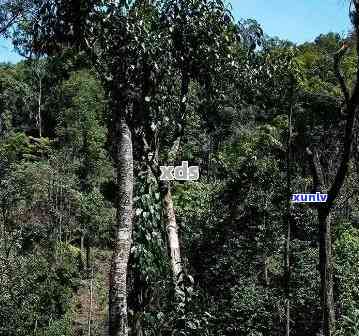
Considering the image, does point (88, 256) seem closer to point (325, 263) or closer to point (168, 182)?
point (168, 182)

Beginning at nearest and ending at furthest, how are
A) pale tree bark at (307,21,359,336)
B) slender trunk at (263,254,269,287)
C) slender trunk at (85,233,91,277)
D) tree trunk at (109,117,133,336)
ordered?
tree trunk at (109,117,133,336)
pale tree bark at (307,21,359,336)
slender trunk at (263,254,269,287)
slender trunk at (85,233,91,277)

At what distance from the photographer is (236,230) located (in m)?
14.9

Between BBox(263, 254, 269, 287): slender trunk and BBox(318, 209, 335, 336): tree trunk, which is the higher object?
BBox(318, 209, 335, 336): tree trunk

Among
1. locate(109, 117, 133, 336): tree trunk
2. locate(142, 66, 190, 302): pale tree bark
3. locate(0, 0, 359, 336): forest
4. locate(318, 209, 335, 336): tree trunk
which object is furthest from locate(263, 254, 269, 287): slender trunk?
locate(109, 117, 133, 336): tree trunk

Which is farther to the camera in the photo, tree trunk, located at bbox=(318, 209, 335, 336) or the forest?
tree trunk, located at bbox=(318, 209, 335, 336)

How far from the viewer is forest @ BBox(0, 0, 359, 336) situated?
4.67m

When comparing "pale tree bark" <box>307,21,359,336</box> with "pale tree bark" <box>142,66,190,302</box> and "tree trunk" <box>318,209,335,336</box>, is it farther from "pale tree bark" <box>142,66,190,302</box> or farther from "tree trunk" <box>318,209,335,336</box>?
"pale tree bark" <box>142,66,190,302</box>

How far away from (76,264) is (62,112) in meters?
10.4

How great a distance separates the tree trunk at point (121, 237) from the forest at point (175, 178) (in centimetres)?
1

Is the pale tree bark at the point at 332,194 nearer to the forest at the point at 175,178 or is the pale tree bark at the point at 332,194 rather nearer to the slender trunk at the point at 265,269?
the forest at the point at 175,178

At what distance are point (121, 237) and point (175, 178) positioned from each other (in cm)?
93

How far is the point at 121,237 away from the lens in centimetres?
451

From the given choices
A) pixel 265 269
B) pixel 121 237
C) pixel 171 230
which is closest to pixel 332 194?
pixel 171 230

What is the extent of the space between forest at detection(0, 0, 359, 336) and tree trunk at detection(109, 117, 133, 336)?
0.01 m
